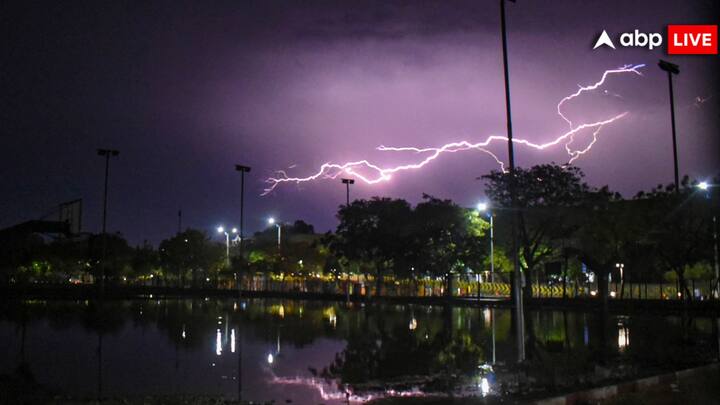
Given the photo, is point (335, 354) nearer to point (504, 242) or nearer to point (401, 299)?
point (401, 299)

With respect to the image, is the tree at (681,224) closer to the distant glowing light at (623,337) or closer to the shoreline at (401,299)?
the shoreline at (401,299)

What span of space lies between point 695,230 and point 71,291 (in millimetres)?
46636

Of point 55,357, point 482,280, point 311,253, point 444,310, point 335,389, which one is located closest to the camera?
point 335,389

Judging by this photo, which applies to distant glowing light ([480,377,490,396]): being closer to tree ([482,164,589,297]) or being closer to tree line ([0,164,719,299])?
tree line ([0,164,719,299])

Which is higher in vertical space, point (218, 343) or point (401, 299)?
point (401, 299)

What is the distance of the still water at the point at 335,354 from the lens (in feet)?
44.0

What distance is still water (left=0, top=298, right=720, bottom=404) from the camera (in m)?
13.4

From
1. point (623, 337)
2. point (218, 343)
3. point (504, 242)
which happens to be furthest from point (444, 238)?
point (218, 343)

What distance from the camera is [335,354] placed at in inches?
766

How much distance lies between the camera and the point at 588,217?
34.6 m

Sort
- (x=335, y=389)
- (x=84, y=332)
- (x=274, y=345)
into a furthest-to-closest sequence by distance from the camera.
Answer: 1. (x=84, y=332)
2. (x=274, y=345)
3. (x=335, y=389)

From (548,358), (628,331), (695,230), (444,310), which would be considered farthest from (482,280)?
(548,358)

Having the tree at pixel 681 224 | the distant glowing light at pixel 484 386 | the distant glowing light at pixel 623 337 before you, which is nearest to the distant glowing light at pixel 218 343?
the distant glowing light at pixel 484 386

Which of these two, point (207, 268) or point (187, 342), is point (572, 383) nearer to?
point (187, 342)
